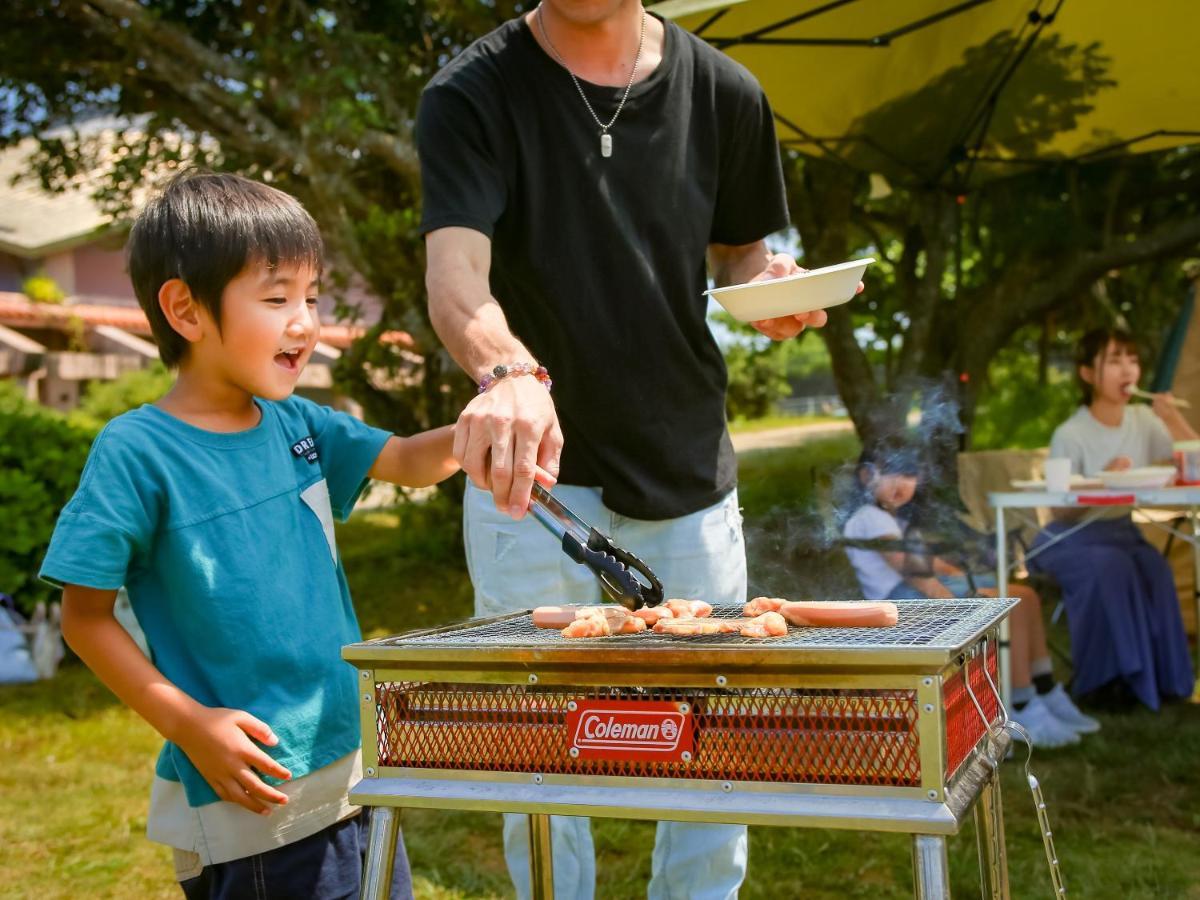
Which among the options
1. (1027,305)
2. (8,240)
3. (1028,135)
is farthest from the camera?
(8,240)

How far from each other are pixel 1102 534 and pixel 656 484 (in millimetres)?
3616

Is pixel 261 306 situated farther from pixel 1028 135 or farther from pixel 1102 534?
pixel 1028 135

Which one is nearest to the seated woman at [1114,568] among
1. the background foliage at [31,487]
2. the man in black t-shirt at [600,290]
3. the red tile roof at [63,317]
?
the man in black t-shirt at [600,290]

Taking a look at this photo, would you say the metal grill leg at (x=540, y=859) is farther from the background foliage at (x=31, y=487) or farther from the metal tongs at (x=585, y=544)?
the background foliage at (x=31, y=487)

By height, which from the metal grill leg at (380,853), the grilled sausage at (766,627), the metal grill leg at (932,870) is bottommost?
the metal grill leg at (380,853)

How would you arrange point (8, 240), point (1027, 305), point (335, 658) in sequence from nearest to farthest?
point (335, 658) → point (1027, 305) → point (8, 240)

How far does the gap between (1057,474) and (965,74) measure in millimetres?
2130

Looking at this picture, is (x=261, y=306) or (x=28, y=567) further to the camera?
(x=28, y=567)

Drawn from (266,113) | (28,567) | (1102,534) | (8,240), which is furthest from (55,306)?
(1102,534)

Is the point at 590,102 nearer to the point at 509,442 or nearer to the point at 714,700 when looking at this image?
the point at 509,442

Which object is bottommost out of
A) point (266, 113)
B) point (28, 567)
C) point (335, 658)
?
point (28, 567)

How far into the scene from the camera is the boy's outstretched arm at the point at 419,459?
6.53 feet

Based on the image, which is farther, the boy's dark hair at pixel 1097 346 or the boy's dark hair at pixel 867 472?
the boy's dark hair at pixel 1097 346

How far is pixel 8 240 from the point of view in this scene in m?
20.5
